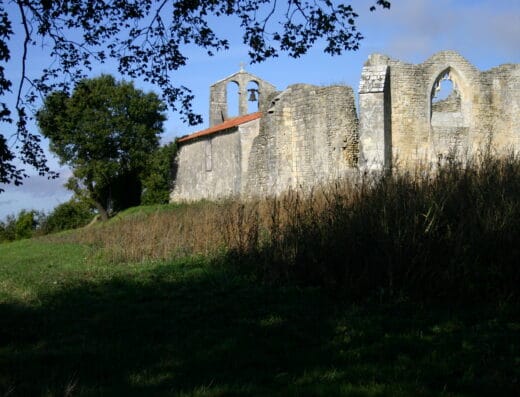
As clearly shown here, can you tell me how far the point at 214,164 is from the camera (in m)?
32.0

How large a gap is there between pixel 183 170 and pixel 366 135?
1704cm

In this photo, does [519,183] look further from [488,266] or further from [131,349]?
[131,349]

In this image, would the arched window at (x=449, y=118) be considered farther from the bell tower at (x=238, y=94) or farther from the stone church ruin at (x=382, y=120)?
the bell tower at (x=238, y=94)

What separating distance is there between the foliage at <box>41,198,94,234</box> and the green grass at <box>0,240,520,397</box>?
1162 inches

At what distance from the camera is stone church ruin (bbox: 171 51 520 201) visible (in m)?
21.0


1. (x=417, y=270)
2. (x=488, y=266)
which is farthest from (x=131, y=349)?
(x=488, y=266)

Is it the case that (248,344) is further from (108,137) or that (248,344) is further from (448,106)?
(108,137)

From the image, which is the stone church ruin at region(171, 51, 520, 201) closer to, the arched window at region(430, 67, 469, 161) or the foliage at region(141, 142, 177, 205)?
the arched window at region(430, 67, 469, 161)

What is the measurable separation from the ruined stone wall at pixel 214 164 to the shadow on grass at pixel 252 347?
19651 millimetres

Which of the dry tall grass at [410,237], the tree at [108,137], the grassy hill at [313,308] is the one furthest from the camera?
the tree at [108,137]

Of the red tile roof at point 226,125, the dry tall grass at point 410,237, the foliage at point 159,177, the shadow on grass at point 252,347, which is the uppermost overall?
the red tile roof at point 226,125

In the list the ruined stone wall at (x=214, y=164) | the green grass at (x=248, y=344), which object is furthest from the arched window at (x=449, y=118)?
the green grass at (x=248, y=344)

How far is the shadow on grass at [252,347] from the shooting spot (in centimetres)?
425

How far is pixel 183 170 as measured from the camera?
117ft
